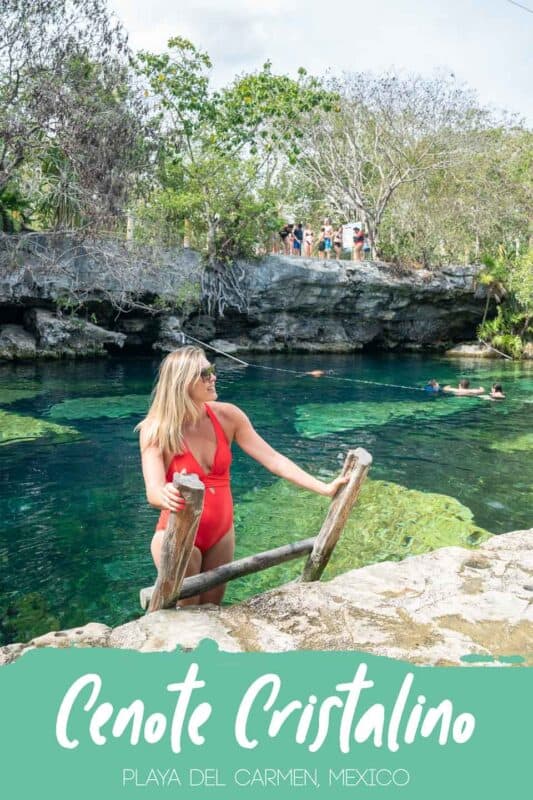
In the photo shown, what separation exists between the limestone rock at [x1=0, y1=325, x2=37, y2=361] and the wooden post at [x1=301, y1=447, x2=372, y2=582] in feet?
72.4

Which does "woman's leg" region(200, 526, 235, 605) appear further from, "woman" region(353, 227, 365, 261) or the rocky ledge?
"woman" region(353, 227, 365, 261)

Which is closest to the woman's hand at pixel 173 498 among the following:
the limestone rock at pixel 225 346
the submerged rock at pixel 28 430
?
the submerged rock at pixel 28 430

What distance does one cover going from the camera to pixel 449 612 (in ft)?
13.5

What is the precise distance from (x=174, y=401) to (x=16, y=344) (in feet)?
74.3

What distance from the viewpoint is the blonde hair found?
12.5 feet

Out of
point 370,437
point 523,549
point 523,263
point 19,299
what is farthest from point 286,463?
point 523,263

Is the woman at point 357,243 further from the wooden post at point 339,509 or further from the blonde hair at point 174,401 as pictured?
the blonde hair at point 174,401

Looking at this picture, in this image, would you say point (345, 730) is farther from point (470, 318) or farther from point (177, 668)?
point (470, 318)

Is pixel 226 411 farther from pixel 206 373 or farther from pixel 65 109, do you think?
pixel 65 109

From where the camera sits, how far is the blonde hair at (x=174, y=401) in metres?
3.81

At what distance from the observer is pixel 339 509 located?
443 cm

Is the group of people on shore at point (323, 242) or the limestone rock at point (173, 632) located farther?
the group of people on shore at point (323, 242)

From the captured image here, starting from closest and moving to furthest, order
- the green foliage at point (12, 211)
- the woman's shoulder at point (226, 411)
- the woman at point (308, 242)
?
the woman's shoulder at point (226, 411) → the green foliage at point (12, 211) → the woman at point (308, 242)

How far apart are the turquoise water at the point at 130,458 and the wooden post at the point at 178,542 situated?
2234 millimetres
